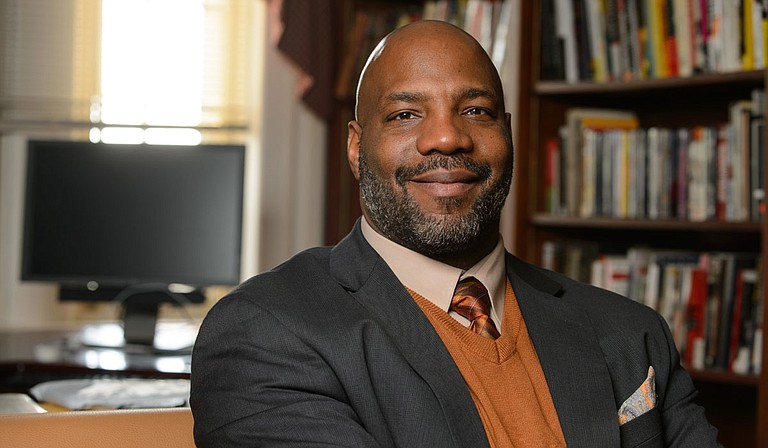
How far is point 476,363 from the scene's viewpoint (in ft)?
4.32

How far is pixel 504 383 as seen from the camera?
131cm

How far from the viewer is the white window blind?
3438 millimetres

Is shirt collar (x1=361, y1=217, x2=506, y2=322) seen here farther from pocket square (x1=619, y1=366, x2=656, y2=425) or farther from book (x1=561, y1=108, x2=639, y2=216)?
book (x1=561, y1=108, x2=639, y2=216)

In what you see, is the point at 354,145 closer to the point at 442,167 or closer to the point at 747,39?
the point at 442,167

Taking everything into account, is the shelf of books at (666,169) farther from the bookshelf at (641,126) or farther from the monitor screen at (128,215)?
the monitor screen at (128,215)

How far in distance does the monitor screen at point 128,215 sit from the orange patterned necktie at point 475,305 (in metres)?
1.51

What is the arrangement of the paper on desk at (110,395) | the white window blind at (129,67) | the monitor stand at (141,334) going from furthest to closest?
1. the white window blind at (129,67)
2. the monitor stand at (141,334)
3. the paper on desk at (110,395)

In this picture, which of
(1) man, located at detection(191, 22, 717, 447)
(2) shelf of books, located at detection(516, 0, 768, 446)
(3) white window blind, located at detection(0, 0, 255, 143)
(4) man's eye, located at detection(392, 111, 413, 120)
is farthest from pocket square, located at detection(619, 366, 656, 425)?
(3) white window blind, located at detection(0, 0, 255, 143)

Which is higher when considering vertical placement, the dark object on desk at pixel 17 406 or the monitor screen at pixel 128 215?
the monitor screen at pixel 128 215

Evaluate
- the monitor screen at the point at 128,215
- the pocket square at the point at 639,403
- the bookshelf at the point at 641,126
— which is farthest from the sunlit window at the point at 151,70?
the pocket square at the point at 639,403

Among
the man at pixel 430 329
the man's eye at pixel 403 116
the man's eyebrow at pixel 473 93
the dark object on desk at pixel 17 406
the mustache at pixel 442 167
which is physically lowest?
the dark object on desk at pixel 17 406

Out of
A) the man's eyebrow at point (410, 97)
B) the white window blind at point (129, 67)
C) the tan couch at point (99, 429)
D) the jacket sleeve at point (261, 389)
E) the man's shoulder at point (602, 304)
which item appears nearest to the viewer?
the jacket sleeve at point (261, 389)

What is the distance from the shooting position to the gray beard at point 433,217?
1.37 meters

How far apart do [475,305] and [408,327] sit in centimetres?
13
